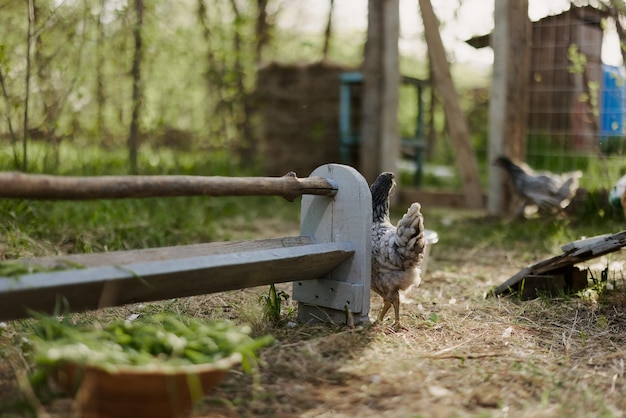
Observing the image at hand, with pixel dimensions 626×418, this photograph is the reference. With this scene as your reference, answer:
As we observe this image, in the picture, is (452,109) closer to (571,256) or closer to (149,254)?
(571,256)

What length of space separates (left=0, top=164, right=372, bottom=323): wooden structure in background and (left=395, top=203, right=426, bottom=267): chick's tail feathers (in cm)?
15

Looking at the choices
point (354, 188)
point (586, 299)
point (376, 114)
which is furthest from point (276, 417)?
point (376, 114)

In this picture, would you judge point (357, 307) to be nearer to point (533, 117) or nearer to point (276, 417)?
point (276, 417)

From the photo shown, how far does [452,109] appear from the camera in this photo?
25.6 feet

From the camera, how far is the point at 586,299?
413 cm

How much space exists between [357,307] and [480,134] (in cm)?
1016

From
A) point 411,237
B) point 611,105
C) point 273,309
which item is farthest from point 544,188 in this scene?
point 273,309

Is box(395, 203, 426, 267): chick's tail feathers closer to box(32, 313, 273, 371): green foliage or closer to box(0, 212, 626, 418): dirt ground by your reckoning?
box(0, 212, 626, 418): dirt ground

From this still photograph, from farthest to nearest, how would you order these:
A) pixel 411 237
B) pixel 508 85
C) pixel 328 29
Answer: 1. pixel 328 29
2. pixel 508 85
3. pixel 411 237

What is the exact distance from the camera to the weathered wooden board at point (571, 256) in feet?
12.6

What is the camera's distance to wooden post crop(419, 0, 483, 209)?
295 inches

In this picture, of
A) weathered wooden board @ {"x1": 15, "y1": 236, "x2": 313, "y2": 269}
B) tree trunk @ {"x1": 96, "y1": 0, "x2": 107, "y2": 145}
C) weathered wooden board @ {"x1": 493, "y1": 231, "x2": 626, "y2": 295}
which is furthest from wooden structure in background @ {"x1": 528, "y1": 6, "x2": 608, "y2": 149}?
weathered wooden board @ {"x1": 15, "y1": 236, "x2": 313, "y2": 269}

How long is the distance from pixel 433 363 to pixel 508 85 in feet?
16.2

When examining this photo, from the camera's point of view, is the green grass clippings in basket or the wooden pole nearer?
the green grass clippings in basket
